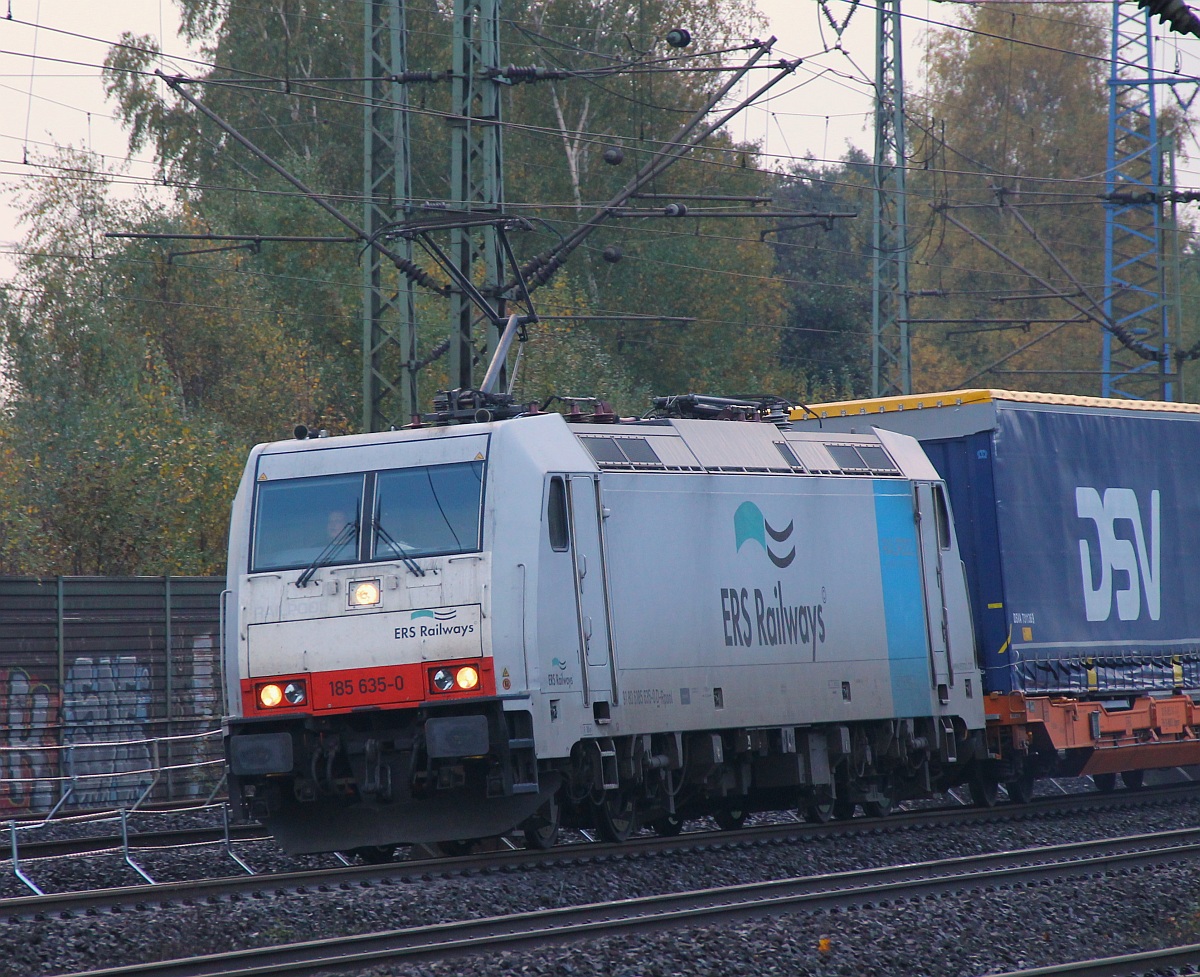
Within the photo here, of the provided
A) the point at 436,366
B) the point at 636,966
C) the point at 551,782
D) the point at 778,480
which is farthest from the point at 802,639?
the point at 436,366

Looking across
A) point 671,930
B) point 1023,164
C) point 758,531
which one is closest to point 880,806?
point 758,531

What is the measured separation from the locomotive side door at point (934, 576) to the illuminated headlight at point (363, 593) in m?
5.88

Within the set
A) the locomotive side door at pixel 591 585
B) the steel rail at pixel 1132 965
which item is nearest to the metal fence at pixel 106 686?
the locomotive side door at pixel 591 585

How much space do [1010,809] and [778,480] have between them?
187 inches

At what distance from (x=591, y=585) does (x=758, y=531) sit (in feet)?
7.19

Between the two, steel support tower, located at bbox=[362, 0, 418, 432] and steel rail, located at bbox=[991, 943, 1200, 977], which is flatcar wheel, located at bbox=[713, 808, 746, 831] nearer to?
steel support tower, located at bbox=[362, 0, 418, 432]

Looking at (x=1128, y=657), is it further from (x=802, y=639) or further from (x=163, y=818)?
(x=163, y=818)

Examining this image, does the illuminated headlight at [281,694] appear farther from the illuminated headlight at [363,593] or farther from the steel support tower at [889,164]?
the steel support tower at [889,164]

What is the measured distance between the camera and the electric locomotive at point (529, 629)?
1262 cm

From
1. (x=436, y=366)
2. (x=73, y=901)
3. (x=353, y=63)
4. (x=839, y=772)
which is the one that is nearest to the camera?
(x=73, y=901)

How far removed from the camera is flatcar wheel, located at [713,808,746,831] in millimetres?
16250

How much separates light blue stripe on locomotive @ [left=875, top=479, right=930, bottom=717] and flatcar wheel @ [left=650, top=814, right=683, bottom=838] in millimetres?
2264

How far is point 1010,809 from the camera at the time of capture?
17.5 meters

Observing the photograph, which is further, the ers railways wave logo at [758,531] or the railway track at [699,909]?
the ers railways wave logo at [758,531]
